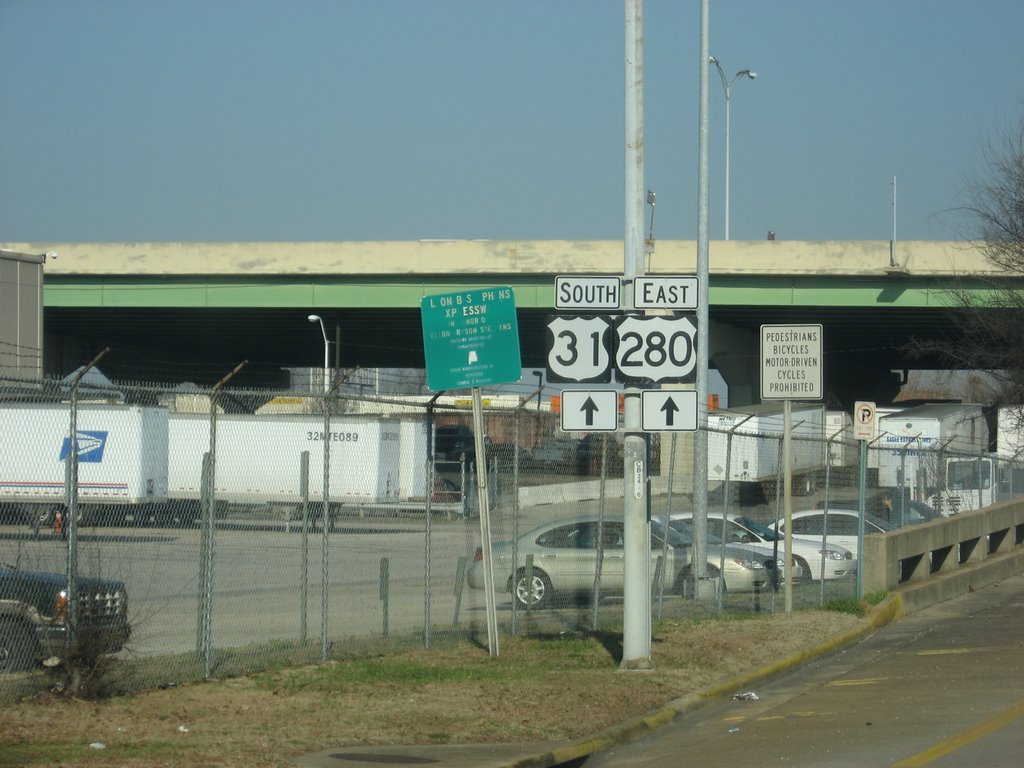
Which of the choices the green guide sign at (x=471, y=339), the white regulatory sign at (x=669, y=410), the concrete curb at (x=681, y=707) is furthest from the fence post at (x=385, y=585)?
the concrete curb at (x=681, y=707)

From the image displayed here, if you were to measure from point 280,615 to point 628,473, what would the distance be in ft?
11.3

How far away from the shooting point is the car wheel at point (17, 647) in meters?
8.98

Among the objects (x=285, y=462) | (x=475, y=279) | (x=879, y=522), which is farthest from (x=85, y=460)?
(x=475, y=279)

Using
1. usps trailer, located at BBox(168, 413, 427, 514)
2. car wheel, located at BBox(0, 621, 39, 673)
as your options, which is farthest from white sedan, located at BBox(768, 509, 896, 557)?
car wheel, located at BBox(0, 621, 39, 673)

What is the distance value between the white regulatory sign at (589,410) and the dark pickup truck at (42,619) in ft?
14.0

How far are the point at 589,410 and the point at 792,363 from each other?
17.3 feet

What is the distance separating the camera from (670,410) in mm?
11148

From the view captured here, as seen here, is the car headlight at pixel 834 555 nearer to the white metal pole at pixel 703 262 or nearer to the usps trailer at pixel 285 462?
the white metal pole at pixel 703 262

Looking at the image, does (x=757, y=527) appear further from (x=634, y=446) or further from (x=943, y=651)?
(x=634, y=446)

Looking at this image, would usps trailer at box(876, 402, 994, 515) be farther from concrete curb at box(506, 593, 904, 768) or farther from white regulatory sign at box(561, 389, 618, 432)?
white regulatory sign at box(561, 389, 618, 432)

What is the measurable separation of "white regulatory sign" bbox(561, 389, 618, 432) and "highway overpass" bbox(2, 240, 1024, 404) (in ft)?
79.1

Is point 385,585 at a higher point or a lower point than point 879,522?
higher

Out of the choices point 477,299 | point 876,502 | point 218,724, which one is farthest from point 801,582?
point 218,724

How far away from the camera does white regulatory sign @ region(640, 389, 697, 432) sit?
11.1 meters
